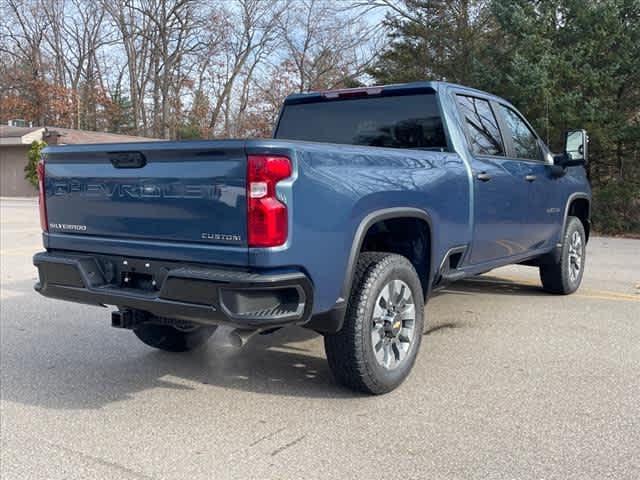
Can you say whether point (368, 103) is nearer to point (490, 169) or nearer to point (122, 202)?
point (490, 169)

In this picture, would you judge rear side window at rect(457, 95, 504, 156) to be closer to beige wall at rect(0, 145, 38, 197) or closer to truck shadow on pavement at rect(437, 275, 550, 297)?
truck shadow on pavement at rect(437, 275, 550, 297)

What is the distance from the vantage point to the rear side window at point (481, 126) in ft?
16.8

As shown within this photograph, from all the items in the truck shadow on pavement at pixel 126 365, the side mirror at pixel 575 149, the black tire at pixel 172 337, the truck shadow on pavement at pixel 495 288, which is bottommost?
the truck shadow on pavement at pixel 126 365

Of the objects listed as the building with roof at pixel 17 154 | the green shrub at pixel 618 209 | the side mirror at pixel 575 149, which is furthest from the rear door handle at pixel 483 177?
the building with roof at pixel 17 154

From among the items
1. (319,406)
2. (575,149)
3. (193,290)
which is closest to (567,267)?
(575,149)

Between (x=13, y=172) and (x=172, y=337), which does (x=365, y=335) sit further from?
(x=13, y=172)

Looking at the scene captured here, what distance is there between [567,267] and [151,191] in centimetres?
469

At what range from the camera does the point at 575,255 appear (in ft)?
22.5

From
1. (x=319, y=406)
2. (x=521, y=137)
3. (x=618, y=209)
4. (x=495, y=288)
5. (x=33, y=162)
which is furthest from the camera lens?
(x=33, y=162)

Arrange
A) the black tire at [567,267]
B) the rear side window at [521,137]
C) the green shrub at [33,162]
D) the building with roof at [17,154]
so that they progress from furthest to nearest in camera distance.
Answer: the building with roof at [17,154], the green shrub at [33,162], the black tire at [567,267], the rear side window at [521,137]

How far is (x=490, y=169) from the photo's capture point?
16.5ft

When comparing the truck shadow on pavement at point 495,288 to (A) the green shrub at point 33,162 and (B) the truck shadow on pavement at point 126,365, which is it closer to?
(B) the truck shadow on pavement at point 126,365

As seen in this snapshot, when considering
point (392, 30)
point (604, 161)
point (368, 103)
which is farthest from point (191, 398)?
point (392, 30)

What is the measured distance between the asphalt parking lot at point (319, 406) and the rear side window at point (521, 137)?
1.48 metres
